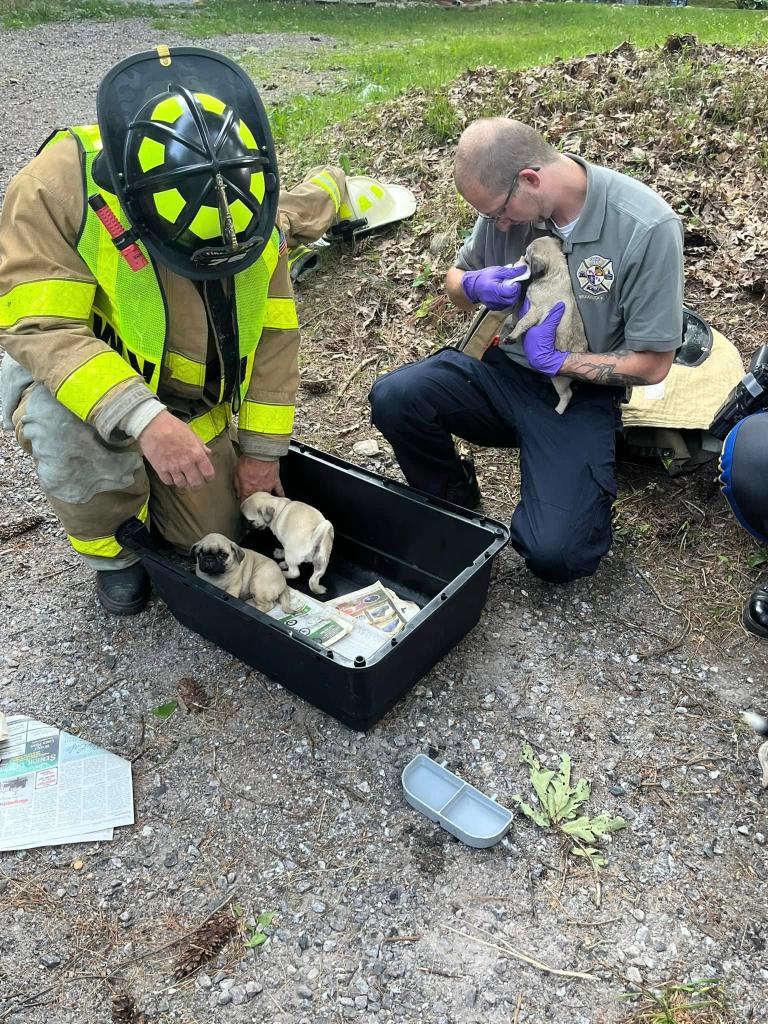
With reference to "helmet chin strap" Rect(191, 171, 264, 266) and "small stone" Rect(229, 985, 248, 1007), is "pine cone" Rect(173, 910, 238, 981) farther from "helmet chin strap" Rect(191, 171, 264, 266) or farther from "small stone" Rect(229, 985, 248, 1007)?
"helmet chin strap" Rect(191, 171, 264, 266)

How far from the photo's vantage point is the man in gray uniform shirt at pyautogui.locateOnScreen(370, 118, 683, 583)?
8.86 feet

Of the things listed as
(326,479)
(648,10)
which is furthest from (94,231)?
(648,10)

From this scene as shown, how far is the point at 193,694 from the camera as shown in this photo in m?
2.74

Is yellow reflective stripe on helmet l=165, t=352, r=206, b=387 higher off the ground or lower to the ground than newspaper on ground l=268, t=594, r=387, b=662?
higher

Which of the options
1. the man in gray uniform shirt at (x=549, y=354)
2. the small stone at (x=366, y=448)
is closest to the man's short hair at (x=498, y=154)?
the man in gray uniform shirt at (x=549, y=354)

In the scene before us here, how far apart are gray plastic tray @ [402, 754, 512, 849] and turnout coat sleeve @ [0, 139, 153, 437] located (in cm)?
148

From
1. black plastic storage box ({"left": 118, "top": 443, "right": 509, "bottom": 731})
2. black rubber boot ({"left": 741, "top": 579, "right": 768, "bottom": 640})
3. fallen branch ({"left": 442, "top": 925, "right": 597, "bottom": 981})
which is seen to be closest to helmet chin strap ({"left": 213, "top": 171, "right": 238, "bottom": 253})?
black plastic storage box ({"left": 118, "top": 443, "right": 509, "bottom": 731})

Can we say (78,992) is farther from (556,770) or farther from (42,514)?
(42,514)

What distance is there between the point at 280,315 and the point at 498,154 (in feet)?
3.23

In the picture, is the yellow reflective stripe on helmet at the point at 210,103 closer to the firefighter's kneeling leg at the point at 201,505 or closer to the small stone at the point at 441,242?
the firefighter's kneeling leg at the point at 201,505

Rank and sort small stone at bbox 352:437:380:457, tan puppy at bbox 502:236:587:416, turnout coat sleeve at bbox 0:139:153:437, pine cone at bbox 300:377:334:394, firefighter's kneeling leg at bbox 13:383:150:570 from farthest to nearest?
pine cone at bbox 300:377:334:394
small stone at bbox 352:437:380:457
tan puppy at bbox 502:236:587:416
firefighter's kneeling leg at bbox 13:383:150:570
turnout coat sleeve at bbox 0:139:153:437

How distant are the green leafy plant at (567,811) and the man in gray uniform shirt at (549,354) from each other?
81 centimetres

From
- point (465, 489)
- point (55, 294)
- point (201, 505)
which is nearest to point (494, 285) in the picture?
point (465, 489)

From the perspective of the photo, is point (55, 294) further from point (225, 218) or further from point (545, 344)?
point (545, 344)
